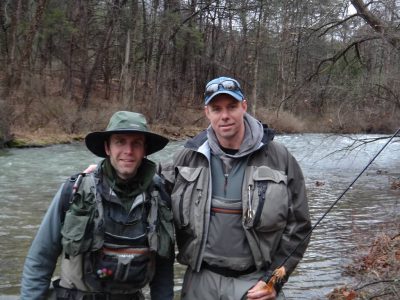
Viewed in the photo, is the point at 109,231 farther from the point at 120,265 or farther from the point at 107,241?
the point at 120,265

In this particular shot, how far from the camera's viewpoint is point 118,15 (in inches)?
1455

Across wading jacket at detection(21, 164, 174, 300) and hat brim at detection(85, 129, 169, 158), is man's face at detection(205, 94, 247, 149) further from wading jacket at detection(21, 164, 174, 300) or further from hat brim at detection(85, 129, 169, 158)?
wading jacket at detection(21, 164, 174, 300)

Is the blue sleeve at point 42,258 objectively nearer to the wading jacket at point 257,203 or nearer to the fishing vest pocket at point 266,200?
the wading jacket at point 257,203

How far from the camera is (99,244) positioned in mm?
2883

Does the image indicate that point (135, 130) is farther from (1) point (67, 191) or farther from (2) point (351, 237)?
(2) point (351, 237)

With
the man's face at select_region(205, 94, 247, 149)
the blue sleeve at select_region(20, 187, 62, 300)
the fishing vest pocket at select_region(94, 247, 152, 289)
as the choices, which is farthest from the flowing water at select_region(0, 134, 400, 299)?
the fishing vest pocket at select_region(94, 247, 152, 289)

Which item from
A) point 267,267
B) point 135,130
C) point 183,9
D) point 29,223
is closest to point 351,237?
point 29,223

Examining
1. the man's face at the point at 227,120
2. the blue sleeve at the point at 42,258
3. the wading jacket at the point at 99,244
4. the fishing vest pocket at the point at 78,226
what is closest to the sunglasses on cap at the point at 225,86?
the man's face at the point at 227,120

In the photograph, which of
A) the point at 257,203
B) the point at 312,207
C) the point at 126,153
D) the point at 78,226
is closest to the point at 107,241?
the point at 78,226

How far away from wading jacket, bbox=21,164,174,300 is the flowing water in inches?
143

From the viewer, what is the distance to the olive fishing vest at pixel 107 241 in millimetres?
2869

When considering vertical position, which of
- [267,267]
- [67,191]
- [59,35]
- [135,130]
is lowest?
[267,267]

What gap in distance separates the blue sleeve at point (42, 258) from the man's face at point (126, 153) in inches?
14.4

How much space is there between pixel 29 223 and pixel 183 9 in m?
29.9
